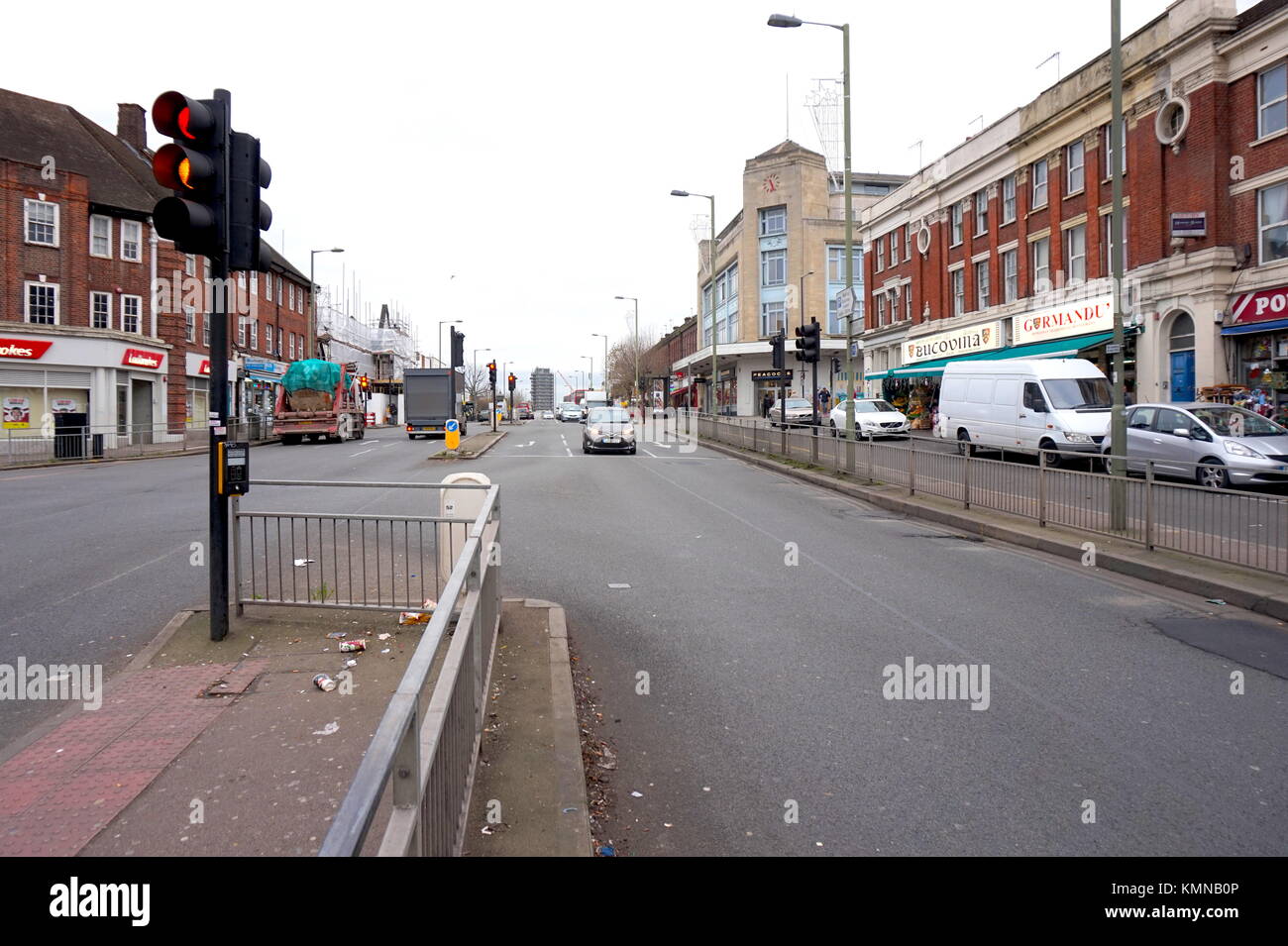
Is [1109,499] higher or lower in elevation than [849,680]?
higher

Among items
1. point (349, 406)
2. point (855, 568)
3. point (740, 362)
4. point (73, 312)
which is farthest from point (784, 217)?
point (855, 568)

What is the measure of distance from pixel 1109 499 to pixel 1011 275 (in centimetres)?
2609

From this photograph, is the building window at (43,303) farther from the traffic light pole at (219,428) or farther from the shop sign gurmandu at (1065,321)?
the shop sign gurmandu at (1065,321)

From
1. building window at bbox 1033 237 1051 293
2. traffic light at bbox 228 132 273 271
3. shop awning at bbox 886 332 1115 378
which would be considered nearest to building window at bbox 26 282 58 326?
traffic light at bbox 228 132 273 271

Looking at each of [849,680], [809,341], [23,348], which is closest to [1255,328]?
[809,341]

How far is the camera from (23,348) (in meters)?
31.6

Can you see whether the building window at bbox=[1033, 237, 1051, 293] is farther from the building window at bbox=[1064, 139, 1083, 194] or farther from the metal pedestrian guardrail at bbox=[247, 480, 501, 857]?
the metal pedestrian guardrail at bbox=[247, 480, 501, 857]

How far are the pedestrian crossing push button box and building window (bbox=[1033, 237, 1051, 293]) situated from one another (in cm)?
3113

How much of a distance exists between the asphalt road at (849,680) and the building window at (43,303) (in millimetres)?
24738

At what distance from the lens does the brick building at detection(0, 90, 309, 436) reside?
32.1 meters

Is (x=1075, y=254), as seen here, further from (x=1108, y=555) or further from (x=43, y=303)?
(x=43, y=303)

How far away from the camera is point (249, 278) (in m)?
47.1

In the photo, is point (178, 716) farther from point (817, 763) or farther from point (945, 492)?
point (945, 492)

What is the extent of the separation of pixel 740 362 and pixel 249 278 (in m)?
34.5
